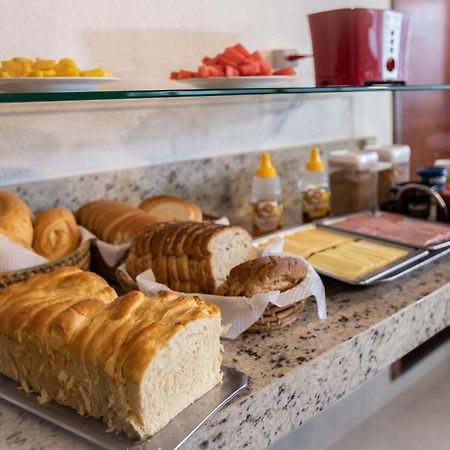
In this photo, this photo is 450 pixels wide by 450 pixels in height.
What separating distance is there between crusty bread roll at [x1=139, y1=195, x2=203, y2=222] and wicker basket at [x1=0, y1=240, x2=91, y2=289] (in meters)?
0.18

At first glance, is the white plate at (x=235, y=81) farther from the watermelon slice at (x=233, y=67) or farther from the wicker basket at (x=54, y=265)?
the wicker basket at (x=54, y=265)

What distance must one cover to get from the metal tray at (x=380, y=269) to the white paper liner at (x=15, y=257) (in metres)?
0.39

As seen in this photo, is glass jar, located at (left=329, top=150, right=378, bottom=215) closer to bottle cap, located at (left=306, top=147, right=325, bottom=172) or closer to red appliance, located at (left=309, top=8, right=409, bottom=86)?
bottle cap, located at (left=306, top=147, right=325, bottom=172)

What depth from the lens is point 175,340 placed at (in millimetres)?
540

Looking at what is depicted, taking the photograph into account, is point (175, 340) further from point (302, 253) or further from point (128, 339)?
point (302, 253)

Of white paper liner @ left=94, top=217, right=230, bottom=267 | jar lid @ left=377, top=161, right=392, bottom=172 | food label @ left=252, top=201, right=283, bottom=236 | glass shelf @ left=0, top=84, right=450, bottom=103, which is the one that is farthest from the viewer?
jar lid @ left=377, top=161, right=392, bottom=172

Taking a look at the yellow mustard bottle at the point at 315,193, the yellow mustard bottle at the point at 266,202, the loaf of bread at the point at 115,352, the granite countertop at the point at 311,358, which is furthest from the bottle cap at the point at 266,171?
the loaf of bread at the point at 115,352

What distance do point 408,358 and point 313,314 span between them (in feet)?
0.61

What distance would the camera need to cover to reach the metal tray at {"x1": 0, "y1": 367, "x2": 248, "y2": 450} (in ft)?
1.69

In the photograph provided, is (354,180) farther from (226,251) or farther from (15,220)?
(15,220)

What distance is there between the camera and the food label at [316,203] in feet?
4.02

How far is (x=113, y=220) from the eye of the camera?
37.1 inches

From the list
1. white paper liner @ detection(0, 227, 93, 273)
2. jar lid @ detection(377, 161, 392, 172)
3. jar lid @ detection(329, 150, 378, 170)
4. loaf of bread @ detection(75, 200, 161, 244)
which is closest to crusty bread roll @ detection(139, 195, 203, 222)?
loaf of bread @ detection(75, 200, 161, 244)

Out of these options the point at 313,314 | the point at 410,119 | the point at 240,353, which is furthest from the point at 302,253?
the point at 410,119
